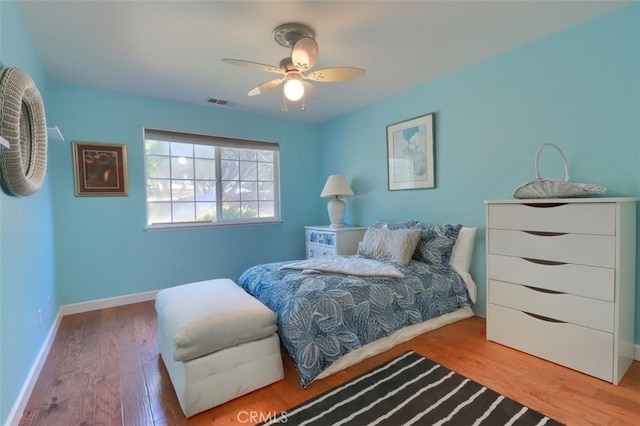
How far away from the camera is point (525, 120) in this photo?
2.38 m

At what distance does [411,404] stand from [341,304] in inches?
25.8

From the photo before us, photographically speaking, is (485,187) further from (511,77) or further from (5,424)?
(5,424)

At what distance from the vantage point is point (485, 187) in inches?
104

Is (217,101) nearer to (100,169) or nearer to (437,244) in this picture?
(100,169)

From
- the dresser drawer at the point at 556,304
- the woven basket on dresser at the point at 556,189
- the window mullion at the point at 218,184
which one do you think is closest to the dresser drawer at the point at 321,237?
the window mullion at the point at 218,184

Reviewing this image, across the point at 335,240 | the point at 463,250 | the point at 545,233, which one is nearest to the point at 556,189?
the point at 545,233

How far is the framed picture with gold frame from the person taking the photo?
2.99m

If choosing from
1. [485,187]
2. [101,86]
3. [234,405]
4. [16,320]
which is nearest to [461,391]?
[234,405]

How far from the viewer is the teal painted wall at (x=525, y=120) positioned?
1.94 m

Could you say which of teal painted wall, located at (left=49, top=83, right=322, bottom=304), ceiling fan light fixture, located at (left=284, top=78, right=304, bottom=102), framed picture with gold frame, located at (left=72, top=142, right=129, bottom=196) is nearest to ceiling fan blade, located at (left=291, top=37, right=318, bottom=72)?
ceiling fan light fixture, located at (left=284, top=78, right=304, bottom=102)

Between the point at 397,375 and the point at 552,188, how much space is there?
159 cm

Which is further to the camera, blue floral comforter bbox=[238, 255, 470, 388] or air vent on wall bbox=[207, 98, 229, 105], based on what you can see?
air vent on wall bbox=[207, 98, 229, 105]

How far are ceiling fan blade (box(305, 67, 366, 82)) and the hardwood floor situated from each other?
1995 millimetres

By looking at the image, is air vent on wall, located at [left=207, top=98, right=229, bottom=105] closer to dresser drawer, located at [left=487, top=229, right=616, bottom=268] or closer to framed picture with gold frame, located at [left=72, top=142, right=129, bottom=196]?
framed picture with gold frame, located at [left=72, top=142, right=129, bottom=196]
